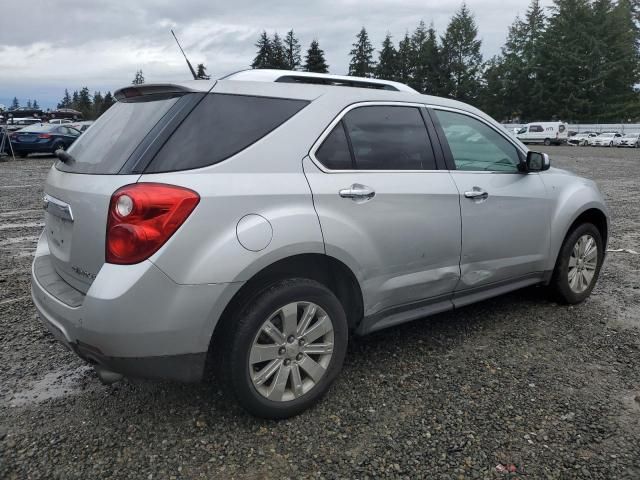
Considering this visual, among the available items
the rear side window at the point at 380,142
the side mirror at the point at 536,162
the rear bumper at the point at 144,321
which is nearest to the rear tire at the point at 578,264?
the side mirror at the point at 536,162

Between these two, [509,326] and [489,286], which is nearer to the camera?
[489,286]

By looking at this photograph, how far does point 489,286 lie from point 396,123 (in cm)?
134

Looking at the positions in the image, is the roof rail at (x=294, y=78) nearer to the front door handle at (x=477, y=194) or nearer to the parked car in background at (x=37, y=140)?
the front door handle at (x=477, y=194)

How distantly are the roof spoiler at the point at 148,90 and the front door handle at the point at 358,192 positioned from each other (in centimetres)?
91

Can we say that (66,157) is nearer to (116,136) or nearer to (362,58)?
(116,136)

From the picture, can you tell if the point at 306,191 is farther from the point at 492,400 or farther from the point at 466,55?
the point at 466,55

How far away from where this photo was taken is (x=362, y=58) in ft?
278

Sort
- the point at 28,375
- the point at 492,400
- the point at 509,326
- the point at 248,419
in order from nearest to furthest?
1. the point at 248,419
2. the point at 492,400
3. the point at 28,375
4. the point at 509,326

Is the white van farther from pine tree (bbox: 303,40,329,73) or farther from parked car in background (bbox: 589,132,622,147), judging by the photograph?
pine tree (bbox: 303,40,329,73)

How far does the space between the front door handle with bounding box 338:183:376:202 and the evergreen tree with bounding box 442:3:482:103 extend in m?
76.7

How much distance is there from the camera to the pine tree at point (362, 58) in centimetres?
8406

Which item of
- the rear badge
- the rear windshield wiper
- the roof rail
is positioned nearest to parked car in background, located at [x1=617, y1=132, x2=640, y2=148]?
the roof rail

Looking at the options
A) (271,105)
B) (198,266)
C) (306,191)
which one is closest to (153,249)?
(198,266)

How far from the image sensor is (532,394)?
9.89 ft
